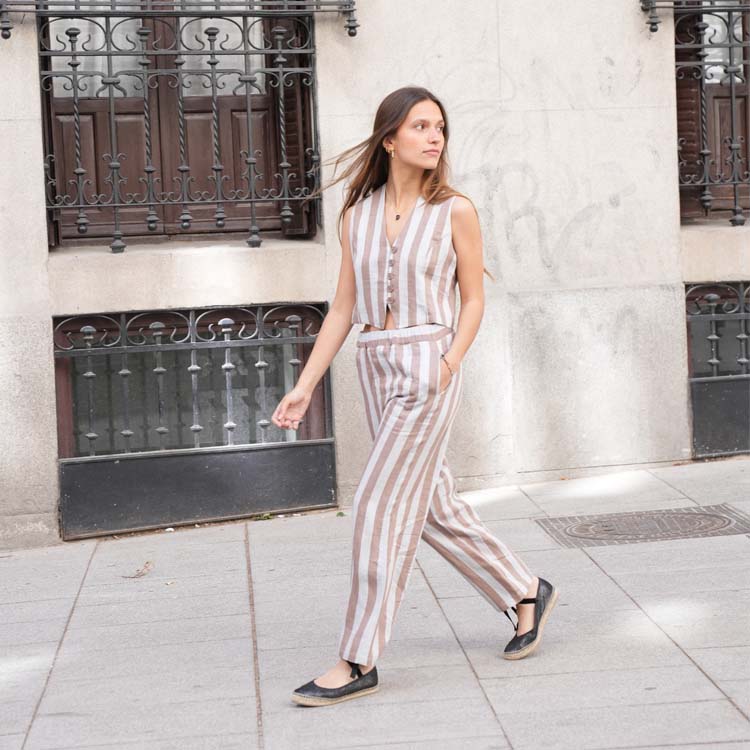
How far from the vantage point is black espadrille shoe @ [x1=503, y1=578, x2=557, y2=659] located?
488 centimetres

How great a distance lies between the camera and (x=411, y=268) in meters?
4.51

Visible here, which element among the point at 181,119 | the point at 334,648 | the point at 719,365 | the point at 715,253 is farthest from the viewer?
the point at 719,365

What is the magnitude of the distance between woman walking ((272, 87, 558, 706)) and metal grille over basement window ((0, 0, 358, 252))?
10.6 ft

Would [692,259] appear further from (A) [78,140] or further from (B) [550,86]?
(A) [78,140]

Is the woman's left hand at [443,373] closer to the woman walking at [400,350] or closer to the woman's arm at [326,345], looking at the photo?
the woman walking at [400,350]

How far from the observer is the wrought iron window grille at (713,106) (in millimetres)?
8484

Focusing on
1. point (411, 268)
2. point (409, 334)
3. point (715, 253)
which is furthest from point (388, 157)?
point (715, 253)

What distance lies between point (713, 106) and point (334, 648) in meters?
5.22

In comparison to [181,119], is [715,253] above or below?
below

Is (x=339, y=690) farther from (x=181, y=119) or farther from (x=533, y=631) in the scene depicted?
(x=181, y=119)

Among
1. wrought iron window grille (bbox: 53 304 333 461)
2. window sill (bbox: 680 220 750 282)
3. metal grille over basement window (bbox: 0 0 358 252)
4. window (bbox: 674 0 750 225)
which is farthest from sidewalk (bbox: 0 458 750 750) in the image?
window (bbox: 674 0 750 225)

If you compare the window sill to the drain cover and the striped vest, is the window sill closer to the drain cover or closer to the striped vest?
the drain cover

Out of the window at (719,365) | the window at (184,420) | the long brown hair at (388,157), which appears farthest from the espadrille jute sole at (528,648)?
the window at (719,365)

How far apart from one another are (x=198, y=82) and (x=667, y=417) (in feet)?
11.3
